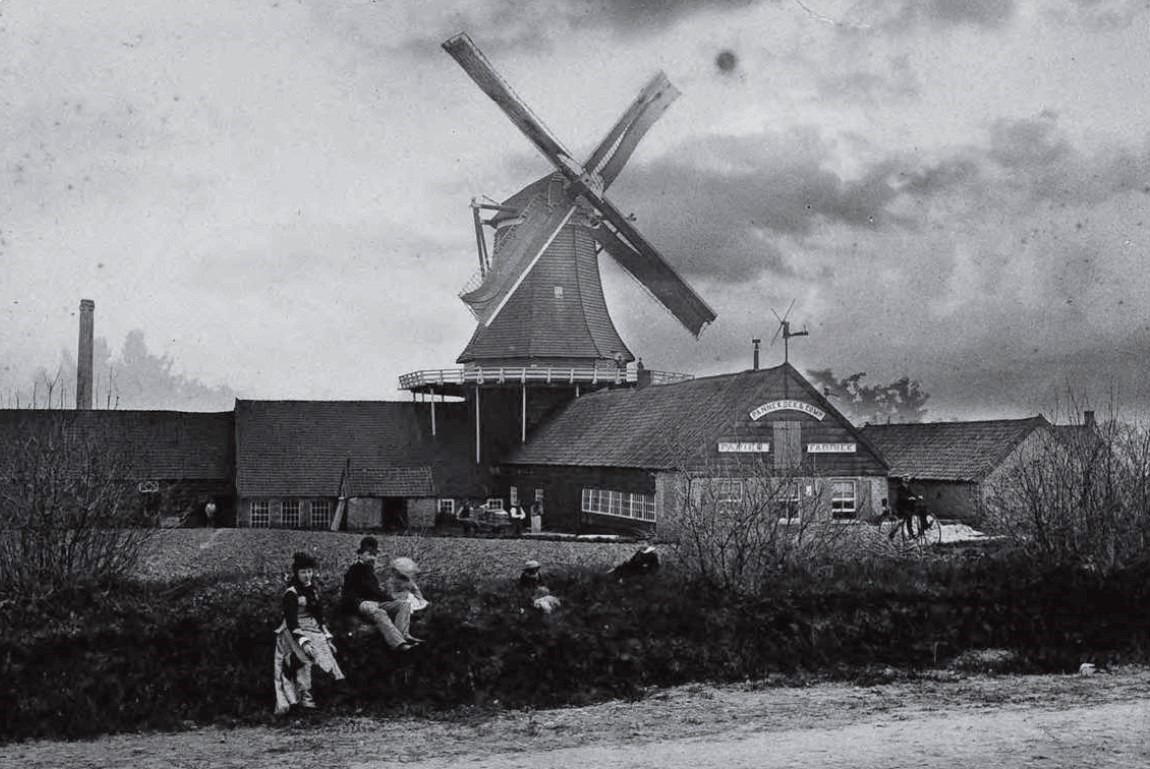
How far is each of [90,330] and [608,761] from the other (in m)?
40.9

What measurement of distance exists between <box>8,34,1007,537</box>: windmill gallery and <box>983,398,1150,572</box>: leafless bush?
14675 millimetres

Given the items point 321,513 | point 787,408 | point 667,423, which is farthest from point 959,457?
point 321,513

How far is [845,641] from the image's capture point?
610 inches

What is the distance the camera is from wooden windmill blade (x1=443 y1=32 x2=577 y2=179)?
37375 mm

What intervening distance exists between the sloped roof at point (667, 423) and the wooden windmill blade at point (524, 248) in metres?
4.76

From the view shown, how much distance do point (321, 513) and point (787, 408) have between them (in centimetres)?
1567

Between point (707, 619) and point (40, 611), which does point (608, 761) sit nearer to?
point (707, 619)

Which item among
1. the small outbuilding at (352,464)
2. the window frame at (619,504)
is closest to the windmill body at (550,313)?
the small outbuilding at (352,464)

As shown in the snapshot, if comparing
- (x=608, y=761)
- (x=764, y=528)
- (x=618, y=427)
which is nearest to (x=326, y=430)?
(x=618, y=427)

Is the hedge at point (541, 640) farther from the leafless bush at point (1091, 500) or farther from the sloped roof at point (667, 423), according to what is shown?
the sloped roof at point (667, 423)

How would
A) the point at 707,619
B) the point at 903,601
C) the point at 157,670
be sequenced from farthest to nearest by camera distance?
the point at 903,601 → the point at 707,619 → the point at 157,670

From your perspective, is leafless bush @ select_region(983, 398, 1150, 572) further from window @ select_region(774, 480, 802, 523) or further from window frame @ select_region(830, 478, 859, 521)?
window frame @ select_region(830, 478, 859, 521)

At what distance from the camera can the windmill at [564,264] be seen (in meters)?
40.3

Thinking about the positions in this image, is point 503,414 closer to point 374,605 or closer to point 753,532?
point 753,532
